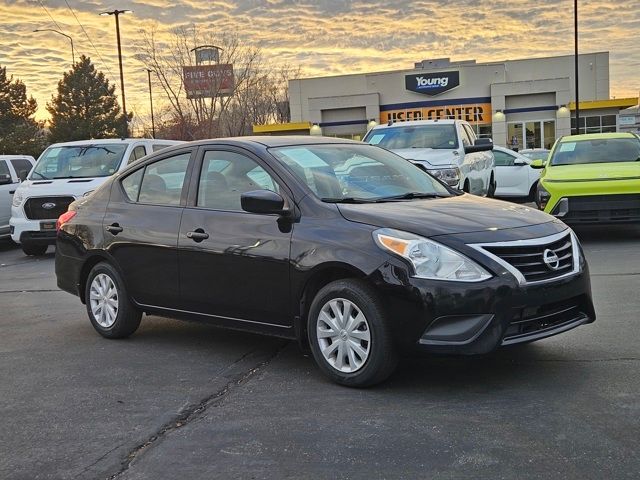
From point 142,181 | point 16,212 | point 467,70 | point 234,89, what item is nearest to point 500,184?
point 16,212

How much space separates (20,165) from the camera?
635 inches

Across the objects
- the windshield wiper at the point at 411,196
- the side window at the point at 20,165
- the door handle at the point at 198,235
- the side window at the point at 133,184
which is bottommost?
the door handle at the point at 198,235

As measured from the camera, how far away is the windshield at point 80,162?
13.3 meters

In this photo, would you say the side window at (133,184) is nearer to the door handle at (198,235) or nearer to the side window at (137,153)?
A: the door handle at (198,235)

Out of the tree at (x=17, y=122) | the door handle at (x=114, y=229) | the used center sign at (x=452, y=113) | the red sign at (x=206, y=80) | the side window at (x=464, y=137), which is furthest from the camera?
the tree at (x=17, y=122)

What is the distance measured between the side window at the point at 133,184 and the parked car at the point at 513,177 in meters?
13.2

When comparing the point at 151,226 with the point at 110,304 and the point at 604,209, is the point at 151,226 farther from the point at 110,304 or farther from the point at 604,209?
the point at 604,209

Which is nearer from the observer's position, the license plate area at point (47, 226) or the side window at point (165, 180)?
the side window at point (165, 180)

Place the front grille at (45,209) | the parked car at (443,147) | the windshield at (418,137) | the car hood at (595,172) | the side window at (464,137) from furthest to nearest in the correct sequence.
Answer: the side window at (464,137) < the front grille at (45,209) < the windshield at (418,137) < the parked car at (443,147) < the car hood at (595,172)

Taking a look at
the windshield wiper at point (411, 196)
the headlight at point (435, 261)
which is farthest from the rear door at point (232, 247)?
the headlight at point (435, 261)

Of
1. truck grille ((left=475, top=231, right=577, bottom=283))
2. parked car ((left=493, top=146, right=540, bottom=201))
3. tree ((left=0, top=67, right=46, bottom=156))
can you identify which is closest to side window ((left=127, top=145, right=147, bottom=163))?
parked car ((left=493, top=146, right=540, bottom=201))

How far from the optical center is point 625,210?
10.7 m

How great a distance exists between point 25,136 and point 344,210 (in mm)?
62952

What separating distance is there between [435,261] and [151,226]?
8.45ft
